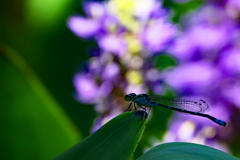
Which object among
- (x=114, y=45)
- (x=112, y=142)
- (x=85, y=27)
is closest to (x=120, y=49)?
(x=114, y=45)

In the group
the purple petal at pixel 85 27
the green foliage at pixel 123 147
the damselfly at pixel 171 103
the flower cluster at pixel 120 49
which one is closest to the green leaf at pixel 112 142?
the green foliage at pixel 123 147

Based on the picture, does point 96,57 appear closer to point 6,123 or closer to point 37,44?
point 37,44

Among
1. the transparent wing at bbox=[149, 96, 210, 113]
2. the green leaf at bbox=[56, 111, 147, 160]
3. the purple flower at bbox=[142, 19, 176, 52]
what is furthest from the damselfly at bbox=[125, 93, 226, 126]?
the purple flower at bbox=[142, 19, 176, 52]

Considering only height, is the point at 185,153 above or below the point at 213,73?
below

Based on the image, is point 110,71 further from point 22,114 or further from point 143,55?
point 22,114

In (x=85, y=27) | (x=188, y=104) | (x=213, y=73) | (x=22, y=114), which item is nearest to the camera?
(x=22, y=114)

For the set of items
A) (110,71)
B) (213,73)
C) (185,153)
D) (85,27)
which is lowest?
(185,153)
